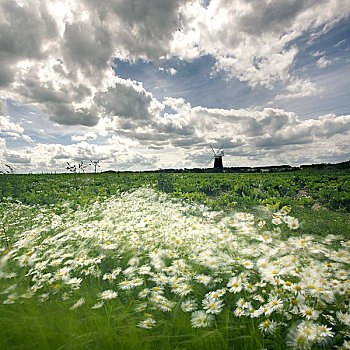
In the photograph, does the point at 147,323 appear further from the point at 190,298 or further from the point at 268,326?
the point at 268,326

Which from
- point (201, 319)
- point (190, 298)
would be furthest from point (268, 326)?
point (190, 298)

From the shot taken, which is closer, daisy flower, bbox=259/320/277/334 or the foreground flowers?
daisy flower, bbox=259/320/277/334

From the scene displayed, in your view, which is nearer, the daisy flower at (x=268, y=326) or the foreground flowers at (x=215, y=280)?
the daisy flower at (x=268, y=326)

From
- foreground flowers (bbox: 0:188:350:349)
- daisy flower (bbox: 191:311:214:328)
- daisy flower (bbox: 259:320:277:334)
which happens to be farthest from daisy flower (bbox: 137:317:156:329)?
daisy flower (bbox: 259:320:277:334)

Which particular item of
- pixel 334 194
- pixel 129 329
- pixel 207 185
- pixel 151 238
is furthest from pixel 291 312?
pixel 207 185

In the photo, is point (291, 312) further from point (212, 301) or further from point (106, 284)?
point (106, 284)

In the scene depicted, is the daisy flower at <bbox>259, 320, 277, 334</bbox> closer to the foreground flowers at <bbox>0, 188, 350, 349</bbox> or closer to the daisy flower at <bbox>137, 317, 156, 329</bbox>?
the foreground flowers at <bbox>0, 188, 350, 349</bbox>

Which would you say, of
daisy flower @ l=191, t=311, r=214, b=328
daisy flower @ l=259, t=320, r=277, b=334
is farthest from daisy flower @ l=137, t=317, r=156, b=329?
daisy flower @ l=259, t=320, r=277, b=334

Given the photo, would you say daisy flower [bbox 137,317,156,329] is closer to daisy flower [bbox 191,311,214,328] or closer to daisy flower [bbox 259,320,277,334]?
daisy flower [bbox 191,311,214,328]

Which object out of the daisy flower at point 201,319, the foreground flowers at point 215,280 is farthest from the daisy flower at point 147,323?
the daisy flower at point 201,319

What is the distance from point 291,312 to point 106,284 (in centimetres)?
256

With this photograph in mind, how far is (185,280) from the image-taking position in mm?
3080

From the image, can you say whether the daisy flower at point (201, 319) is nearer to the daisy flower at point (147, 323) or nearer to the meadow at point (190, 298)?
the meadow at point (190, 298)

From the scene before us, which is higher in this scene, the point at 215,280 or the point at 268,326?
the point at 215,280
